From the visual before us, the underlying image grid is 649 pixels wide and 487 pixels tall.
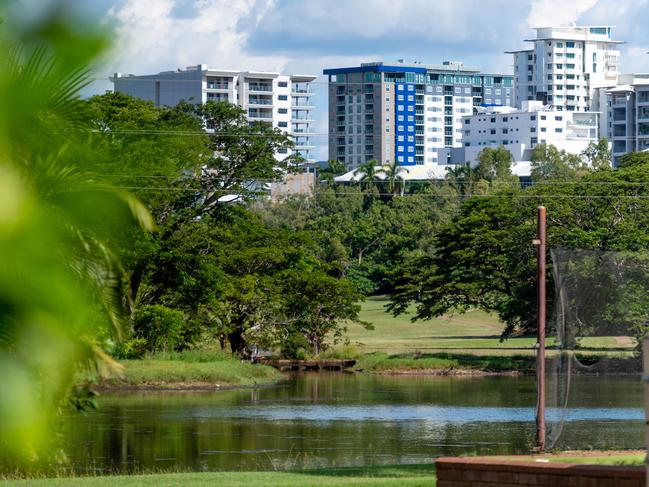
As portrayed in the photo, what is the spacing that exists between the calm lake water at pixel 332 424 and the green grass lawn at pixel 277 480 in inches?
165

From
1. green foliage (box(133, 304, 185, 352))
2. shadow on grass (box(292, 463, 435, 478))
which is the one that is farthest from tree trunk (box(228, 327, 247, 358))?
shadow on grass (box(292, 463, 435, 478))

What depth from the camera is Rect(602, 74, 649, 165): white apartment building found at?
6860 inches

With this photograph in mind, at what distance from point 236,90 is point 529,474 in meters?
167

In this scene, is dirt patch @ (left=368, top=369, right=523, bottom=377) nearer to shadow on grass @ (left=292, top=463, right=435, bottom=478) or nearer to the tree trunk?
the tree trunk

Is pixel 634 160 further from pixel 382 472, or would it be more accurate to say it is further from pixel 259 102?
pixel 259 102

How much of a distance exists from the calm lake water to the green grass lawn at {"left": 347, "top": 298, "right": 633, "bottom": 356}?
11.3m

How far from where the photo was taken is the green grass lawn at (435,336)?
188ft

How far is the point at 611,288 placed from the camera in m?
21.0

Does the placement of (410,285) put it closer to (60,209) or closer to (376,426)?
(376,426)

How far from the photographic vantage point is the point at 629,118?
178125 mm

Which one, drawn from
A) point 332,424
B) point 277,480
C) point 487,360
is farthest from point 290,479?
point 487,360

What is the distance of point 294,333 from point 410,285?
847cm

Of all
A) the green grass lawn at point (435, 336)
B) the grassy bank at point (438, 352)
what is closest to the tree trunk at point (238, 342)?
the grassy bank at point (438, 352)

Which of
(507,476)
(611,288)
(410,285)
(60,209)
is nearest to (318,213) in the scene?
(410,285)
